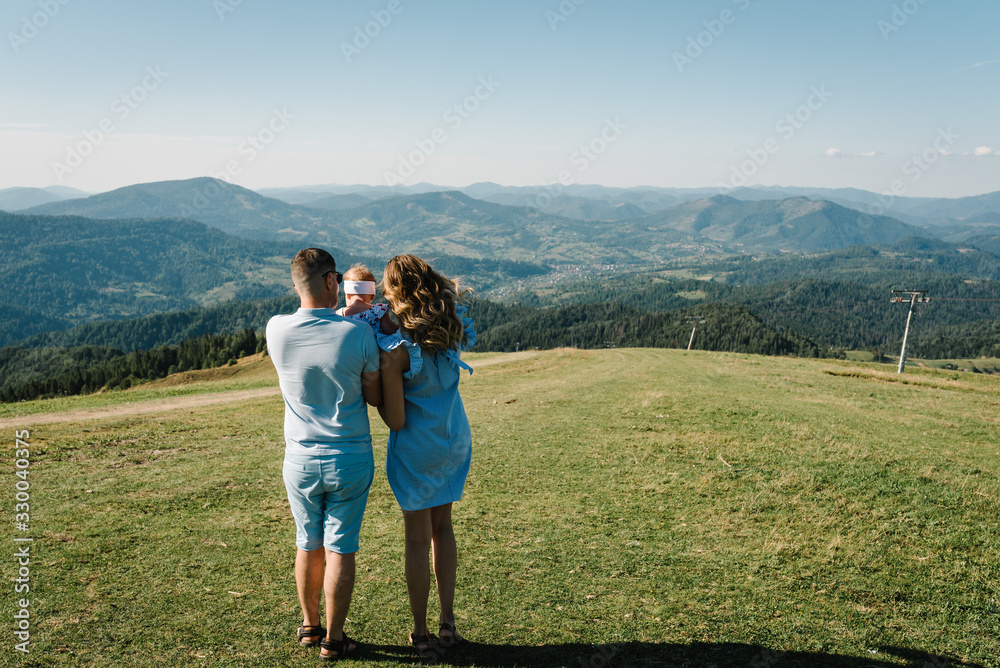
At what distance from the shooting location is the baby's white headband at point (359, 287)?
4559 mm

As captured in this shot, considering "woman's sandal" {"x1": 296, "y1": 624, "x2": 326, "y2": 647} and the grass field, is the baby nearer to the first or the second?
"woman's sandal" {"x1": 296, "y1": 624, "x2": 326, "y2": 647}

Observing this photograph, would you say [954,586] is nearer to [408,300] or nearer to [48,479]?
[408,300]

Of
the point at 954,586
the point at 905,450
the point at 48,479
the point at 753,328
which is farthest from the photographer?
the point at 753,328

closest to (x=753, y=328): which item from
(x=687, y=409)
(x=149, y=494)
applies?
(x=687, y=409)

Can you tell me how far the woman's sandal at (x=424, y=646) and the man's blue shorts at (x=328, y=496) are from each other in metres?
0.99

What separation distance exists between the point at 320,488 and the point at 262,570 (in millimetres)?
2710

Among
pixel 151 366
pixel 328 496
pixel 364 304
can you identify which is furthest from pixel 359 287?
pixel 151 366

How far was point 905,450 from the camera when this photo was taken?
10422 millimetres

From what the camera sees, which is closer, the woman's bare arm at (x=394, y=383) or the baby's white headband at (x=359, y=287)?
the woman's bare arm at (x=394, y=383)

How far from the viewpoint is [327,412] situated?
417 cm

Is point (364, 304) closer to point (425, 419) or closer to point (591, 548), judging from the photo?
point (425, 419)

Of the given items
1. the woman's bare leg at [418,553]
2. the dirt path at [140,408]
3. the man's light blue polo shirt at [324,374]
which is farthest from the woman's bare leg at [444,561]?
the dirt path at [140,408]

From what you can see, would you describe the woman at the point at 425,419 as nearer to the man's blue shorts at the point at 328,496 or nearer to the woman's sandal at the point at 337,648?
the man's blue shorts at the point at 328,496

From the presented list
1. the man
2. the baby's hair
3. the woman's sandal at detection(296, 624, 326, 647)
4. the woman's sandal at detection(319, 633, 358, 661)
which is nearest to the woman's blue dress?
the man
